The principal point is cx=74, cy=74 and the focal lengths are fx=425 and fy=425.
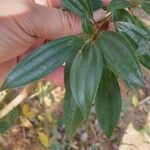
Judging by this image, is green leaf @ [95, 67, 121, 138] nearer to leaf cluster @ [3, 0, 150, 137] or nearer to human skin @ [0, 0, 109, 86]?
leaf cluster @ [3, 0, 150, 137]

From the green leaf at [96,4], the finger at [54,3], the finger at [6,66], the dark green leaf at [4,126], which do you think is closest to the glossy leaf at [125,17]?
the green leaf at [96,4]

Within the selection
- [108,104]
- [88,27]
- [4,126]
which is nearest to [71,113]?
[108,104]

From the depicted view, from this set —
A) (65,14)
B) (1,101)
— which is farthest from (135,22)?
(1,101)

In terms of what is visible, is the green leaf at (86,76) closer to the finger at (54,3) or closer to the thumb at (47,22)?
the thumb at (47,22)

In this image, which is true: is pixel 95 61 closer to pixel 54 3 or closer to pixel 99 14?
pixel 99 14

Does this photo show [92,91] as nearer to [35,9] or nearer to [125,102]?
[35,9]

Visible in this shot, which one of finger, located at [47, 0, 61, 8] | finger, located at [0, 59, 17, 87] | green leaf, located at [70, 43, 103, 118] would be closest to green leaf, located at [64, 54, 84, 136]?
green leaf, located at [70, 43, 103, 118]
